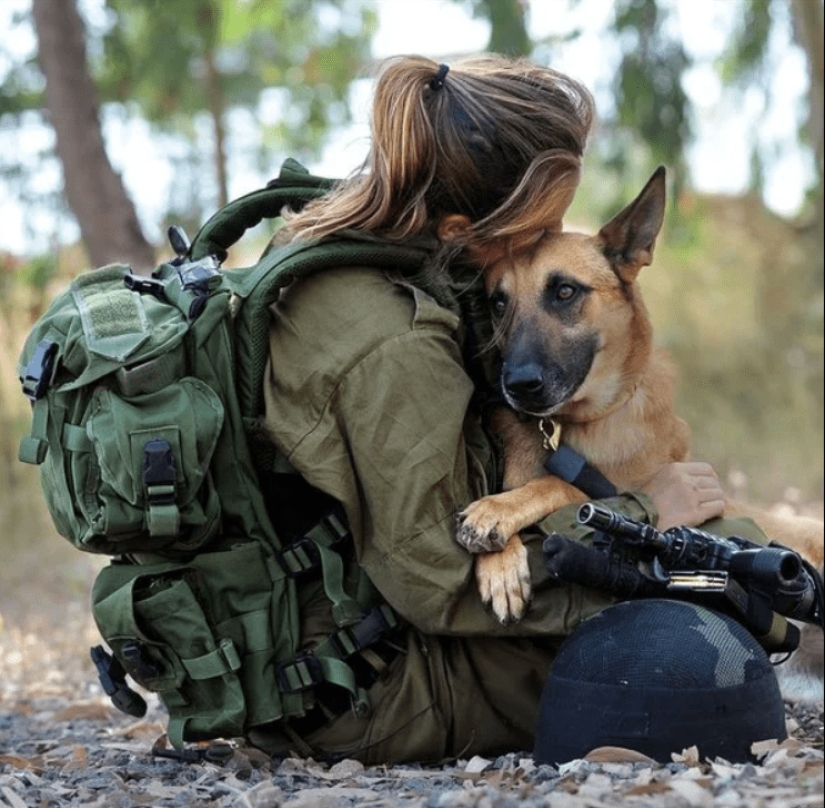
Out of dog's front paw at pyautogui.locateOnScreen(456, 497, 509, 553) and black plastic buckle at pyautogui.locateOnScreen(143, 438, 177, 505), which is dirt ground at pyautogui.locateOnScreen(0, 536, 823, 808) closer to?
dog's front paw at pyautogui.locateOnScreen(456, 497, 509, 553)

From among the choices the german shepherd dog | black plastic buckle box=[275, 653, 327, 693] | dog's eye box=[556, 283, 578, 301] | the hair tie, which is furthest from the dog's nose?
black plastic buckle box=[275, 653, 327, 693]

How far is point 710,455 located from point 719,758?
27.0 ft

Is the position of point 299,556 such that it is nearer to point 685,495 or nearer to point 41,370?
point 41,370

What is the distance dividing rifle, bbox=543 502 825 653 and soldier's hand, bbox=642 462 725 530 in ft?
0.82

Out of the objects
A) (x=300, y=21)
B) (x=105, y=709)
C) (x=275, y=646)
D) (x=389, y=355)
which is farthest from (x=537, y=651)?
(x=300, y=21)

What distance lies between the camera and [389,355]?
347 cm

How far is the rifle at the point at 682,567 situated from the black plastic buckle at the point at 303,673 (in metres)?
0.72

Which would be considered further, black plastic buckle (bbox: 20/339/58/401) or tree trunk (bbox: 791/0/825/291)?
tree trunk (bbox: 791/0/825/291)

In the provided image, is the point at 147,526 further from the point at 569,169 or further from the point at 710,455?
the point at 710,455

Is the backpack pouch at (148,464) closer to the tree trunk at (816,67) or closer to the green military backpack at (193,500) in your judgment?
the green military backpack at (193,500)

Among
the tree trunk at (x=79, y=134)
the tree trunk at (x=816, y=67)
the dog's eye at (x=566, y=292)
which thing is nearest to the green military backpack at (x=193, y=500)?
the dog's eye at (x=566, y=292)

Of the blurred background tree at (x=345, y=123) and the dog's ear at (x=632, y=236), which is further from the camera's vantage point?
the blurred background tree at (x=345, y=123)

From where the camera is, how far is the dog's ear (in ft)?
13.8

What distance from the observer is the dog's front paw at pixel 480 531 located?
3459 mm
